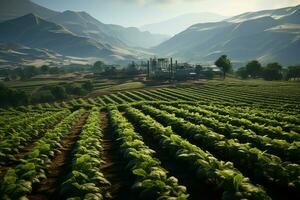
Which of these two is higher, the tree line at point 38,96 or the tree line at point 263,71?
Answer: the tree line at point 263,71

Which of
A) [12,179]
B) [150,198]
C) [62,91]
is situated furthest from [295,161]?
[62,91]

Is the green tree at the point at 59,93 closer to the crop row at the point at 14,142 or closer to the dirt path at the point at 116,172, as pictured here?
the crop row at the point at 14,142

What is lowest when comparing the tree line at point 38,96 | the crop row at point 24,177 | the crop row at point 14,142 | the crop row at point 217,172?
the tree line at point 38,96

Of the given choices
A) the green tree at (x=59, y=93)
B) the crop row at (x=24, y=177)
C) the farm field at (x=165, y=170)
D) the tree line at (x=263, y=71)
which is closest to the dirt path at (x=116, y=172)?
the farm field at (x=165, y=170)

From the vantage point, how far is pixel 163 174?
1451 centimetres

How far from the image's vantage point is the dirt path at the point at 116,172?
15.4 m

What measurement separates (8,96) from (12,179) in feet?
353

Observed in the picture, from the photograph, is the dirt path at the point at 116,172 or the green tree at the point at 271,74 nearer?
the dirt path at the point at 116,172

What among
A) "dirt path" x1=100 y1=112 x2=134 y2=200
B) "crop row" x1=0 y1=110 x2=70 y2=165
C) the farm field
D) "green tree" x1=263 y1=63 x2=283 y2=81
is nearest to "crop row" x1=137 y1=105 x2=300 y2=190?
the farm field

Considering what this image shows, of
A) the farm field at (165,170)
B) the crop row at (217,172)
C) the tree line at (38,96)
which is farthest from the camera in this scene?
the tree line at (38,96)

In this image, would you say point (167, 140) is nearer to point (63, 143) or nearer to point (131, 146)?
point (131, 146)

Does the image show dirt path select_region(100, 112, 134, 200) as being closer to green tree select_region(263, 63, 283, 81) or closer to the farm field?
the farm field

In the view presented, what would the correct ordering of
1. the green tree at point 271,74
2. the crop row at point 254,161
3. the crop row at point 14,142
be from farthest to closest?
the green tree at point 271,74, the crop row at point 14,142, the crop row at point 254,161

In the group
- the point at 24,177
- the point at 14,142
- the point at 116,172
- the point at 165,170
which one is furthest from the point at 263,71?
the point at 24,177
